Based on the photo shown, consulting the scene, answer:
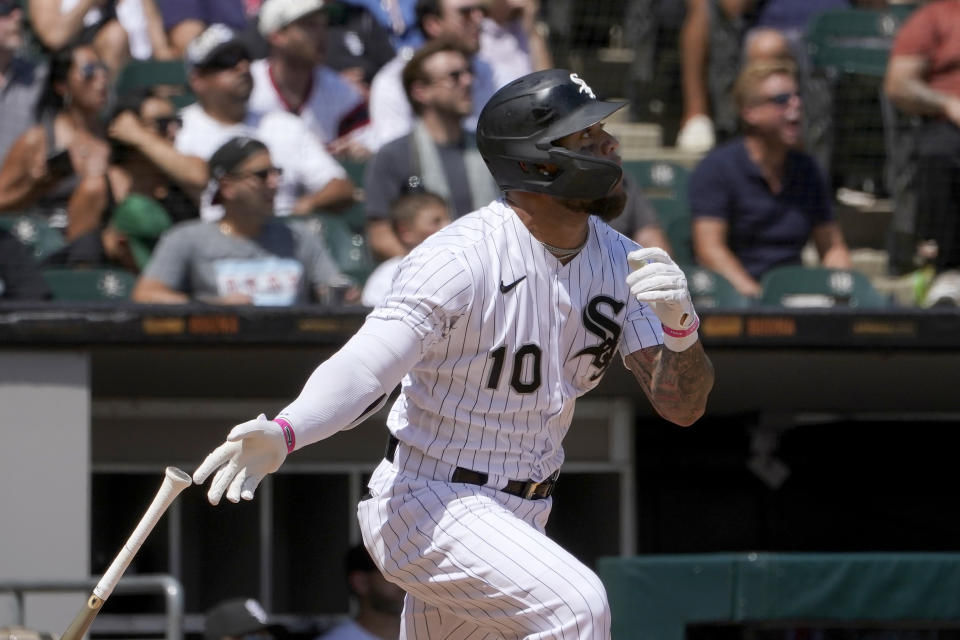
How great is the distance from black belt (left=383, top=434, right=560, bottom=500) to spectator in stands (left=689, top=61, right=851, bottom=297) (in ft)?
9.73

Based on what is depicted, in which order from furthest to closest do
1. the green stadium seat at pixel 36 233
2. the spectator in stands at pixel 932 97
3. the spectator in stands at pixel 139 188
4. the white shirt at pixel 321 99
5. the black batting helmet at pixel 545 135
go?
the white shirt at pixel 321 99 < the spectator in stands at pixel 932 97 < the spectator in stands at pixel 139 188 < the green stadium seat at pixel 36 233 < the black batting helmet at pixel 545 135

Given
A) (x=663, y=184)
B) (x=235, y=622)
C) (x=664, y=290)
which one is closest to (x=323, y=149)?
(x=663, y=184)

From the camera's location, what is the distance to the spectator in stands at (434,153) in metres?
6.01

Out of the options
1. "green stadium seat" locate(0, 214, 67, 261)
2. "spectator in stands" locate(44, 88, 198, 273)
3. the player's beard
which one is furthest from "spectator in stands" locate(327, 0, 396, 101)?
the player's beard

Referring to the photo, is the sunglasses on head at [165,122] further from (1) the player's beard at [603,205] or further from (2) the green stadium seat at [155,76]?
(1) the player's beard at [603,205]

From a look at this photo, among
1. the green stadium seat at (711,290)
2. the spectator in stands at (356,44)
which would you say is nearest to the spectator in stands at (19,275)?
the spectator in stands at (356,44)

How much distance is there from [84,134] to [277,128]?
77 centimetres

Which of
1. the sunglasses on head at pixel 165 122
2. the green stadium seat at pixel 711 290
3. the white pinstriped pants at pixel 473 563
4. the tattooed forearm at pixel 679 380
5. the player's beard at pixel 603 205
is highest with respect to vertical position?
the sunglasses on head at pixel 165 122

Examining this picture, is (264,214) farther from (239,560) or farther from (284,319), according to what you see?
(239,560)

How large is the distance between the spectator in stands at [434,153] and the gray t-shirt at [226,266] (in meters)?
0.40

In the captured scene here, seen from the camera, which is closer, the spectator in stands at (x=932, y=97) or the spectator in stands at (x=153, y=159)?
the spectator in stands at (x=153, y=159)

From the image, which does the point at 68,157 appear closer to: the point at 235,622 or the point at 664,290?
the point at 235,622

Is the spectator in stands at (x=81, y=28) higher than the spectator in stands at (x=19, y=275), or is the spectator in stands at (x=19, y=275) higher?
the spectator in stands at (x=81, y=28)

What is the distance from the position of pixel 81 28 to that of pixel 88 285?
5.90ft
